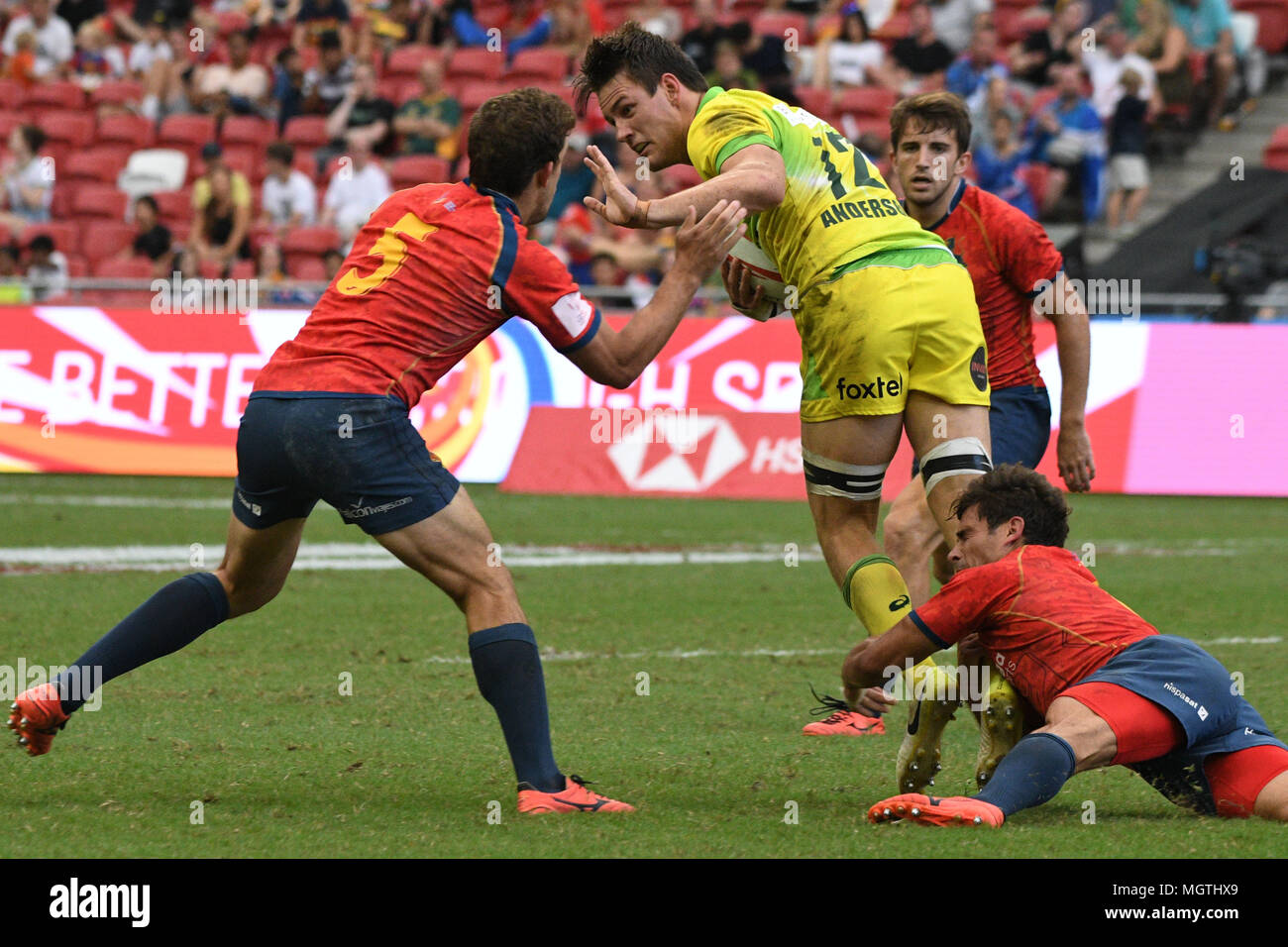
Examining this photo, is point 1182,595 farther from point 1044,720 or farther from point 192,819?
point 192,819

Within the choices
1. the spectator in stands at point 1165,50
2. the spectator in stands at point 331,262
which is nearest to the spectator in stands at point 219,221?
the spectator in stands at point 331,262

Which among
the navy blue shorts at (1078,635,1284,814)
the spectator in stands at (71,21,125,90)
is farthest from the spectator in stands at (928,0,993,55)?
the navy blue shorts at (1078,635,1284,814)

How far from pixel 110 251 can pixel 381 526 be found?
16.6m

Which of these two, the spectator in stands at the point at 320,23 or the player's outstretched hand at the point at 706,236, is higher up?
the spectator in stands at the point at 320,23

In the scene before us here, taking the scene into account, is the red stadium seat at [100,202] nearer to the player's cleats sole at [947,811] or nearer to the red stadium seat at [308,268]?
the red stadium seat at [308,268]

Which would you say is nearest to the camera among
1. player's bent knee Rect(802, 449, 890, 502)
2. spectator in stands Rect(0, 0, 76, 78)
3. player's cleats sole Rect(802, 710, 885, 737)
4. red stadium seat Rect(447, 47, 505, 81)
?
player's bent knee Rect(802, 449, 890, 502)

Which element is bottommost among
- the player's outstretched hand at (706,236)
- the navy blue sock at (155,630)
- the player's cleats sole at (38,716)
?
the player's cleats sole at (38,716)

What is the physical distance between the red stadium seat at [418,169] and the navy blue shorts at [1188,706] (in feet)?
50.2

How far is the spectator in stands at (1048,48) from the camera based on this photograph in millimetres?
18938

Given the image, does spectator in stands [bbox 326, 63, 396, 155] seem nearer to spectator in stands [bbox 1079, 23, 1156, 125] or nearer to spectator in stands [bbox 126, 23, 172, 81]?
spectator in stands [bbox 126, 23, 172, 81]

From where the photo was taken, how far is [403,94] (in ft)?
71.3

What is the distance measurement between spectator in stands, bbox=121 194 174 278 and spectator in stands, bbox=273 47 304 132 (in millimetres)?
2700

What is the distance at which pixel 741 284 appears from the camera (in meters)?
5.87

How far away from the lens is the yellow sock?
5359 mm
